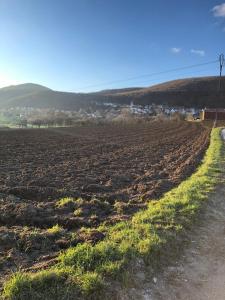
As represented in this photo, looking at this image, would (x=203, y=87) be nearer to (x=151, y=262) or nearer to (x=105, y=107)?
(x=105, y=107)

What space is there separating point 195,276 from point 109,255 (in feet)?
4.28

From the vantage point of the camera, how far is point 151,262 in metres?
5.54

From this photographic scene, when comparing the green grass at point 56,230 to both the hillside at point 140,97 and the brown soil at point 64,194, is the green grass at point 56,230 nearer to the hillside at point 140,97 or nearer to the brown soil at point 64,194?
the brown soil at point 64,194

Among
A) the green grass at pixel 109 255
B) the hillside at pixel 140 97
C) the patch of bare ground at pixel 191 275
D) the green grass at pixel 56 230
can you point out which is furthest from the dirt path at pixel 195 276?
the hillside at pixel 140 97

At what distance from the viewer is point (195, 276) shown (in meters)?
5.32

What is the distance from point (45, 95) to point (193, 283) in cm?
12080

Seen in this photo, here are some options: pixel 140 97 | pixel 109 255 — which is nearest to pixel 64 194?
pixel 109 255

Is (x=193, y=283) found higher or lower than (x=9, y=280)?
lower

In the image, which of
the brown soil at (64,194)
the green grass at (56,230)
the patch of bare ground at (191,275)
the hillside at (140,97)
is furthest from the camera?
the hillside at (140,97)

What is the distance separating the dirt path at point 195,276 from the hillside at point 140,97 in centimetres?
10384

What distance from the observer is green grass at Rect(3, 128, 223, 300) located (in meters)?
4.36

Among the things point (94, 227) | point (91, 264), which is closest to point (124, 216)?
point (94, 227)

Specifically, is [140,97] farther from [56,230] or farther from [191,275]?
[191,275]

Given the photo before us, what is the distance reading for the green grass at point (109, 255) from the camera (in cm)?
436
